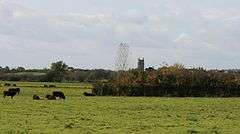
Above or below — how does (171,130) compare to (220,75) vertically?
below

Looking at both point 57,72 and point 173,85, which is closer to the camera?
point 173,85

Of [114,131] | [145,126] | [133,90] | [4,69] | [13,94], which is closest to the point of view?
[114,131]

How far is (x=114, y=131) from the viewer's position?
25516mm

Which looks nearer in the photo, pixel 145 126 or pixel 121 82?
pixel 145 126

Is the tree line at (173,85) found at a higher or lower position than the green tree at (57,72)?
lower

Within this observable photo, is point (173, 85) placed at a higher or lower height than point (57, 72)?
lower

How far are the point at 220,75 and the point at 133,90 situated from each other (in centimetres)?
1675

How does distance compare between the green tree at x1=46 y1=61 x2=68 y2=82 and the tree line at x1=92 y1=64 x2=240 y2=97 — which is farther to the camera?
the green tree at x1=46 y1=61 x2=68 y2=82

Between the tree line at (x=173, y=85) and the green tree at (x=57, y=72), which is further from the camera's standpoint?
the green tree at (x=57, y=72)

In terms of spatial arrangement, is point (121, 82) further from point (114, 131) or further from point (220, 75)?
point (114, 131)

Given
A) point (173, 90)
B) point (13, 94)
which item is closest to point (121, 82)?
point (173, 90)

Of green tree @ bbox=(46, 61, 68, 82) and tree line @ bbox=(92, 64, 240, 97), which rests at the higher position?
green tree @ bbox=(46, 61, 68, 82)

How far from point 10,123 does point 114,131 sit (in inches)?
252

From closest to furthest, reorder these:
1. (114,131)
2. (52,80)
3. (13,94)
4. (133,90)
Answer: (114,131) < (13,94) < (133,90) < (52,80)
